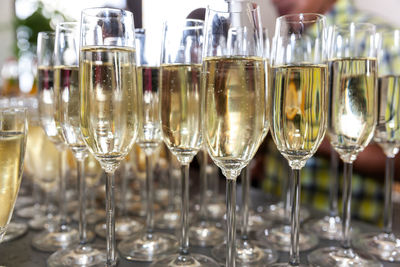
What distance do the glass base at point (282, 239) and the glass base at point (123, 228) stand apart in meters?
0.29

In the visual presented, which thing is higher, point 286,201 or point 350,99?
point 350,99

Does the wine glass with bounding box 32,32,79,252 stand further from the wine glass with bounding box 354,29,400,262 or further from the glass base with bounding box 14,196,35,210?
the wine glass with bounding box 354,29,400,262

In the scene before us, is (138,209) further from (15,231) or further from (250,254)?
(250,254)

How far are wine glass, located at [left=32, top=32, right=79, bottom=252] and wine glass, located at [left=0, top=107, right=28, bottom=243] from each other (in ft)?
0.48

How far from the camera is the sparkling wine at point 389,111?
87 centimetres

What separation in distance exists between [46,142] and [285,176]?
2.09ft


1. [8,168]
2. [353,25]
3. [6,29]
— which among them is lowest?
[8,168]

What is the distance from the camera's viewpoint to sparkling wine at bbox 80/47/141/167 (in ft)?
2.15

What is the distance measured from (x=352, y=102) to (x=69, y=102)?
0.51 m

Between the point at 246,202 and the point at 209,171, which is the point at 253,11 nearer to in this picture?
the point at 246,202

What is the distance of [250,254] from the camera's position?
2.76 feet

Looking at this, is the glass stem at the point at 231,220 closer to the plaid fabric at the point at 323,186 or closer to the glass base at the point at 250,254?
the glass base at the point at 250,254

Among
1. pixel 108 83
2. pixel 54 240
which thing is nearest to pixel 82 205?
pixel 54 240

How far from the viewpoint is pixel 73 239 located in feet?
3.07
